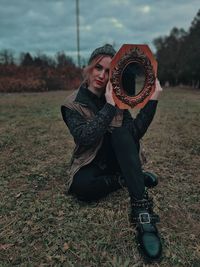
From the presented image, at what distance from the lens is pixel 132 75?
9.57 ft

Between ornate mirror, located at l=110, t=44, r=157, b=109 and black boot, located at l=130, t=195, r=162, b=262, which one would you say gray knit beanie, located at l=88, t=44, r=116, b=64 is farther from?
black boot, located at l=130, t=195, r=162, b=262

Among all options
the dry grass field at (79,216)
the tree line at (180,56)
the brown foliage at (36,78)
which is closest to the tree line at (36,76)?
the brown foliage at (36,78)

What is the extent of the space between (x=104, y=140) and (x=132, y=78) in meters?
→ 0.59

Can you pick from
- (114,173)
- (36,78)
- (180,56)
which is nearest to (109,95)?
(114,173)

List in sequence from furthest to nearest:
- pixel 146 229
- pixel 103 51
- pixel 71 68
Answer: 1. pixel 71 68
2. pixel 103 51
3. pixel 146 229

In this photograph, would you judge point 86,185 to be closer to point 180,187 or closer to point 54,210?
point 54,210

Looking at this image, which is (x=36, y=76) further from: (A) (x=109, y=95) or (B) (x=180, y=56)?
(A) (x=109, y=95)

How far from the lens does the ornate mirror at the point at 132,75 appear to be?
9.18ft

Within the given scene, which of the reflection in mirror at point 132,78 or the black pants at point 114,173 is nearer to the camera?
the black pants at point 114,173

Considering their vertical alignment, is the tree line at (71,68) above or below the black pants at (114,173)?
below

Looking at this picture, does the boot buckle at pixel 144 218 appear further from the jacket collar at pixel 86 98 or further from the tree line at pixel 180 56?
the tree line at pixel 180 56

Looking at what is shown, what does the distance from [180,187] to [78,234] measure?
4.68 ft

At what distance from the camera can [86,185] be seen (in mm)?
2975

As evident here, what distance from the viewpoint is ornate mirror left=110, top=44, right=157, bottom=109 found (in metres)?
2.80
